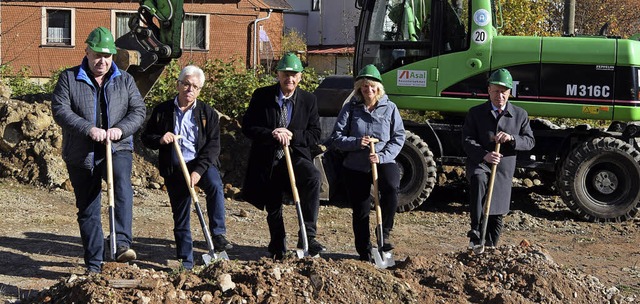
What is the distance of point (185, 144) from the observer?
25.2 ft

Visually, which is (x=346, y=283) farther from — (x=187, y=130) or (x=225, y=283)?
(x=187, y=130)

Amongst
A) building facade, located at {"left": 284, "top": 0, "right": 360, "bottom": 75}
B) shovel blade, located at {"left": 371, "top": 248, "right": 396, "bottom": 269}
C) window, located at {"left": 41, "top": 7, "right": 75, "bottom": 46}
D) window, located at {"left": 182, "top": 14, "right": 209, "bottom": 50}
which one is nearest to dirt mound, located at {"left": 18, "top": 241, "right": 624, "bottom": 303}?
shovel blade, located at {"left": 371, "top": 248, "right": 396, "bottom": 269}

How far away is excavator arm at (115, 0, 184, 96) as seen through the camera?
12.0 meters

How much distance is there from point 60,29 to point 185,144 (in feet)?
85.3

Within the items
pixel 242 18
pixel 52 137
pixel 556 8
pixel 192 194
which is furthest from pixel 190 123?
pixel 242 18

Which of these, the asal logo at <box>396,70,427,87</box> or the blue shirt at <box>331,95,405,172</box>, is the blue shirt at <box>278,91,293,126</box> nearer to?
the blue shirt at <box>331,95,405,172</box>

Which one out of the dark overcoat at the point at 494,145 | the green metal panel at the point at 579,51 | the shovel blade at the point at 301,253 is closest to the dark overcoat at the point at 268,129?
the shovel blade at the point at 301,253

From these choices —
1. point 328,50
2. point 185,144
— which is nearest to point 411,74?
point 185,144

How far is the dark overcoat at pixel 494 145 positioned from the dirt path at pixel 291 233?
0.80 metres

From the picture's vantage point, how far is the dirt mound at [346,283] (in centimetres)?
586

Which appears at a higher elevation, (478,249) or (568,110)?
(568,110)

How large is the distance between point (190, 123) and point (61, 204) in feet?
13.0

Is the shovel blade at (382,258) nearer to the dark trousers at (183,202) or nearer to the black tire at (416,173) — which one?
the dark trousers at (183,202)

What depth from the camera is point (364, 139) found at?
792 cm
